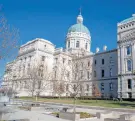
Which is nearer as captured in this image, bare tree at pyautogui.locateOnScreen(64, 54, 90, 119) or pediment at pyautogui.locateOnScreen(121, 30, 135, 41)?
bare tree at pyautogui.locateOnScreen(64, 54, 90, 119)

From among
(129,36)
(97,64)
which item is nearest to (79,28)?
(97,64)

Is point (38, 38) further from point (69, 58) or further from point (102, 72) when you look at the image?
point (102, 72)

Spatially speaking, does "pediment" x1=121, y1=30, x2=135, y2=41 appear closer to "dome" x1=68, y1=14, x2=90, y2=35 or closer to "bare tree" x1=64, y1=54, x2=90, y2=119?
"bare tree" x1=64, y1=54, x2=90, y2=119

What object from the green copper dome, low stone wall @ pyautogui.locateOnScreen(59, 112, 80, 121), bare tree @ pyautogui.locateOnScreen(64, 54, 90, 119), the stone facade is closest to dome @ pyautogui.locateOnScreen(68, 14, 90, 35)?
the green copper dome

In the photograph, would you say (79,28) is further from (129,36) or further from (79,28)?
(129,36)

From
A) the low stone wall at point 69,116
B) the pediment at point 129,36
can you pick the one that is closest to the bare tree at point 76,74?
the low stone wall at point 69,116

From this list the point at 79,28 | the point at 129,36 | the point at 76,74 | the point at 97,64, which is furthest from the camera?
the point at 79,28

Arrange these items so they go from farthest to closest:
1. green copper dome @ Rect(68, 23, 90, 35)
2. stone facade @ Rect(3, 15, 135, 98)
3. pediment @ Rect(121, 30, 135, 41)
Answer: green copper dome @ Rect(68, 23, 90, 35) < pediment @ Rect(121, 30, 135, 41) < stone facade @ Rect(3, 15, 135, 98)

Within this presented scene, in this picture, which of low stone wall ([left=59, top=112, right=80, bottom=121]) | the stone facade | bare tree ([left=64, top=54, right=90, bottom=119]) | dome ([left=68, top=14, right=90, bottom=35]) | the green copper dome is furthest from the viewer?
dome ([left=68, top=14, right=90, bottom=35])

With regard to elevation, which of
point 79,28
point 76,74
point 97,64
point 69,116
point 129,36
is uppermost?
point 79,28

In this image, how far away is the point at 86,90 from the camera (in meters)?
57.2

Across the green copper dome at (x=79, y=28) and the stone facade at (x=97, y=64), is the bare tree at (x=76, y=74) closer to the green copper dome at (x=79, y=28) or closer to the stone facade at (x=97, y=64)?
the stone facade at (x=97, y=64)

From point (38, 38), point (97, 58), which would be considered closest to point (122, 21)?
point (97, 58)

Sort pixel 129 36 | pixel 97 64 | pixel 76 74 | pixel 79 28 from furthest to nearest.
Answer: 1. pixel 79 28
2. pixel 97 64
3. pixel 129 36
4. pixel 76 74
